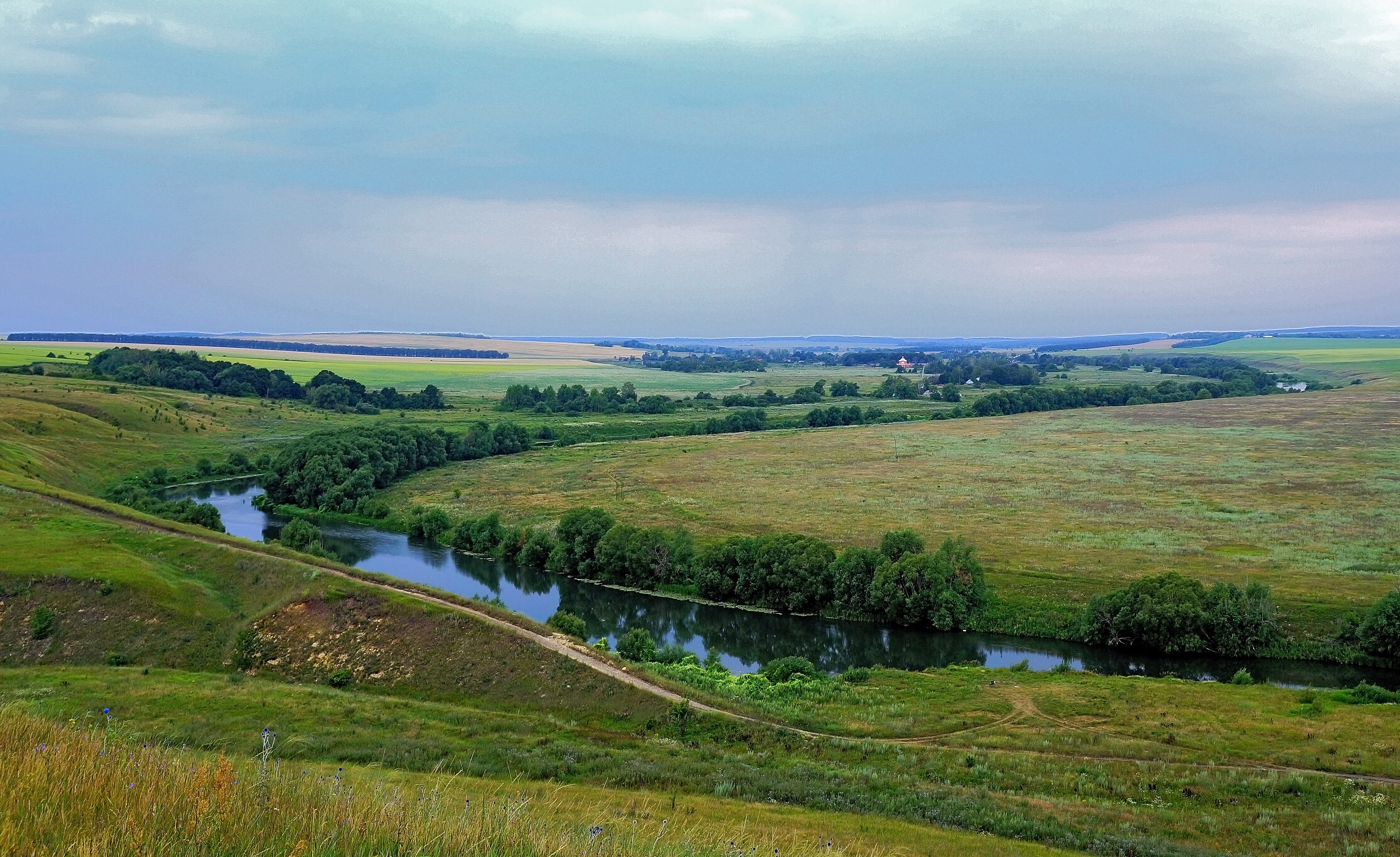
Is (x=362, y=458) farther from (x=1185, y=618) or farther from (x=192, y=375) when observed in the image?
(x=192, y=375)

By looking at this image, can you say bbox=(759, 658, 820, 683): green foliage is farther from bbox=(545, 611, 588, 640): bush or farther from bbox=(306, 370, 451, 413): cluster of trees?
bbox=(306, 370, 451, 413): cluster of trees

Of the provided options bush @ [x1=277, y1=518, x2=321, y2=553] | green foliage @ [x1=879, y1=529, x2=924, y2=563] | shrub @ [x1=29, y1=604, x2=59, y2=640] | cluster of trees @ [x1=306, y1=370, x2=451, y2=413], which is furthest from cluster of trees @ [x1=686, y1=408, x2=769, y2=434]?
shrub @ [x1=29, y1=604, x2=59, y2=640]

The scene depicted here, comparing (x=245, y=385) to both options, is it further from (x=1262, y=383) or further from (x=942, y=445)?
(x=1262, y=383)

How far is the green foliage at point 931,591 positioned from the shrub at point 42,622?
141 feet

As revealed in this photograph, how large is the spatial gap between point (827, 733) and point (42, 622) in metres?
36.1

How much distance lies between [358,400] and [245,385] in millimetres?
22490

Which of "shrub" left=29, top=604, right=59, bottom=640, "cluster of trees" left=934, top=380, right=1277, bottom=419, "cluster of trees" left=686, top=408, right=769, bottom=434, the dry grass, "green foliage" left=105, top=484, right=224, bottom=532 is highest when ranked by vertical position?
the dry grass

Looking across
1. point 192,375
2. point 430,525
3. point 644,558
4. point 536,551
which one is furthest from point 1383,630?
point 192,375

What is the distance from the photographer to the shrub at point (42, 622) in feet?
129

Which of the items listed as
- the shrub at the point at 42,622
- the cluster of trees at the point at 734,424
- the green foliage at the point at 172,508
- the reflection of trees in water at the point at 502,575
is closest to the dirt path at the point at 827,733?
the shrub at the point at 42,622

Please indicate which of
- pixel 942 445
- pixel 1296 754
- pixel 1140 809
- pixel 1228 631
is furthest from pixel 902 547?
pixel 942 445

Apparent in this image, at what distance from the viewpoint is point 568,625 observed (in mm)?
44031

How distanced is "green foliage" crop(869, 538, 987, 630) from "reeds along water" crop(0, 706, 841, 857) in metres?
45.9

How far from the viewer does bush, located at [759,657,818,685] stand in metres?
41.5
